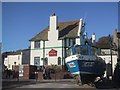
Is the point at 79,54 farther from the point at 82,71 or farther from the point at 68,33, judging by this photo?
the point at 68,33

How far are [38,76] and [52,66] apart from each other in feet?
31.5

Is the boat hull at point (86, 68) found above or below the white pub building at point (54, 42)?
below

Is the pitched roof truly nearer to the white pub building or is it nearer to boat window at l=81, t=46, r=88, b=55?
the white pub building

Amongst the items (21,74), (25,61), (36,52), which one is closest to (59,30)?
(36,52)

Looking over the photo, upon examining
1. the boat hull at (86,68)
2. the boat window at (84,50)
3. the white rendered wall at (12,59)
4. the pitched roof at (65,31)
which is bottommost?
the boat hull at (86,68)

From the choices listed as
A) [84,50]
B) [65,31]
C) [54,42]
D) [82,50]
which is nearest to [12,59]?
[65,31]

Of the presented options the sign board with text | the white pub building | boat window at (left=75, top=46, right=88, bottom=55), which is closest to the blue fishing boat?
boat window at (left=75, top=46, right=88, bottom=55)

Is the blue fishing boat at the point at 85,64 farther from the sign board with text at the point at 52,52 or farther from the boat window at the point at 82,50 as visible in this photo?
the sign board with text at the point at 52,52

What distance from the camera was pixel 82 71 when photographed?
27.1 m

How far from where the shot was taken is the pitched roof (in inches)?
2226

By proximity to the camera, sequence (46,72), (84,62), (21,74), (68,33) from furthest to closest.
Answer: (68,33) → (46,72) → (21,74) → (84,62)

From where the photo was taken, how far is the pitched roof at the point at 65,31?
56.5 meters

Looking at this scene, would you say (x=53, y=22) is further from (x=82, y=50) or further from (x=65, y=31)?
(x=82, y=50)

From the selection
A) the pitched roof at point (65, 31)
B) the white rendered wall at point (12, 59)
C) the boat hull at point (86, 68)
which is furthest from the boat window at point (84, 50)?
the white rendered wall at point (12, 59)
